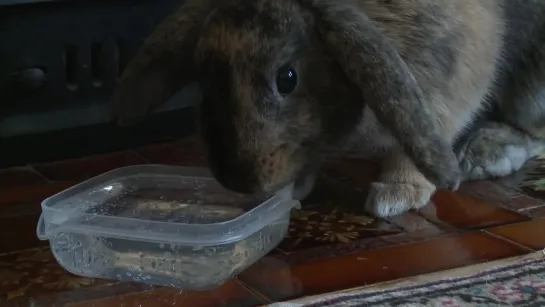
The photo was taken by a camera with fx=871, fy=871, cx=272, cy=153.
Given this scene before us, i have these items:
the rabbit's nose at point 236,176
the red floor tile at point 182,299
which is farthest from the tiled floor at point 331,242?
the rabbit's nose at point 236,176

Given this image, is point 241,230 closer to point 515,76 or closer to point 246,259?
point 246,259

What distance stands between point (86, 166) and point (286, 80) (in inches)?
25.7

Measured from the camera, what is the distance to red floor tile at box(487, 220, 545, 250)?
50.3 inches

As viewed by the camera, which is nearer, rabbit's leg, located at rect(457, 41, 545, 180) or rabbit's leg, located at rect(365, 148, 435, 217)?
rabbit's leg, located at rect(365, 148, 435, 217)

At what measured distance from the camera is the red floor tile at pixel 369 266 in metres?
1.14

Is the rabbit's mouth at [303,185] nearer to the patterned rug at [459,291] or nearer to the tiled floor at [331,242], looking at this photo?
the tiled floor at [331,242]

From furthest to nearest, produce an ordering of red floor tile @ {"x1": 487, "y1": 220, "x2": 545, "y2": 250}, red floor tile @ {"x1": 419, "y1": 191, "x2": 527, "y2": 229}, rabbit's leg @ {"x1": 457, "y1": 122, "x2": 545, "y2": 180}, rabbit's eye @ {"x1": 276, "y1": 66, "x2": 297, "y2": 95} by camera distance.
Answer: rabbit's leg @ {"x1": 457, "y1": 122, "x2": 545, "y2": 180} < red floor tile @ {"x1": 419, "y1": 191, "x2": 527, "y2": 229} < red floor tile @ {"x1": 487, "y1": 220, "x2": 545, "y2": 250} < rabbit's eye @ {"x1": 276, "y1": 66, "x2": 297, "y2": 95}

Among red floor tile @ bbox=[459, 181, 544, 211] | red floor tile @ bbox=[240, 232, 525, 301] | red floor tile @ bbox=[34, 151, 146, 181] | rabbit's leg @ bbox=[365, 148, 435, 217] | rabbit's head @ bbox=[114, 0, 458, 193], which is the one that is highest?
rabbit's head @ bbox=[114, 0, 458, 193]

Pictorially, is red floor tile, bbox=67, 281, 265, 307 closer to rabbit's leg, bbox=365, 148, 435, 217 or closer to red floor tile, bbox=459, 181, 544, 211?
rabbit's leg, bbox=365, 148, 435, 217

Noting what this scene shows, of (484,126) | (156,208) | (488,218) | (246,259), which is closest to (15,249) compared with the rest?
(156,208)

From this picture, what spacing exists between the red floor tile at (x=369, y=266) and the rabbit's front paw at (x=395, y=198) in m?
0.11

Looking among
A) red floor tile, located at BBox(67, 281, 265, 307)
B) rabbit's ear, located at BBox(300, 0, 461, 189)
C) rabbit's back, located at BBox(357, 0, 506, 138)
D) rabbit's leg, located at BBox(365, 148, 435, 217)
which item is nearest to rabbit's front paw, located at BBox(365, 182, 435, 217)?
rabbit's leg, located at BBox(365, 148, 435, 217)

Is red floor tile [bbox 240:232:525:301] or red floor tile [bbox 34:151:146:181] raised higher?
red floor tile [bbox 34:151:146:181]

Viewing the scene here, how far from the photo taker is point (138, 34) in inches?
67.6
